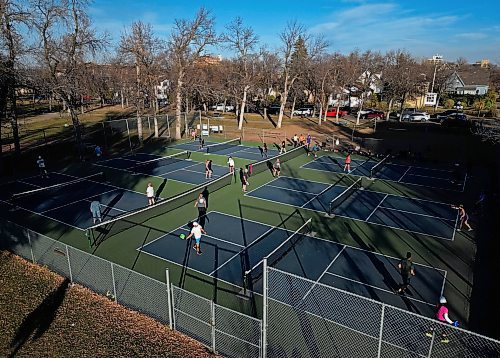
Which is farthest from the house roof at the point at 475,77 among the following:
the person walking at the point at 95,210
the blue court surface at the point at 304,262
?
the person walking at the point at 95,210

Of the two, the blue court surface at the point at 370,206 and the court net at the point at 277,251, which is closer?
the court net at the point at 277,251

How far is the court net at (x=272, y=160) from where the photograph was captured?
94.7 feet

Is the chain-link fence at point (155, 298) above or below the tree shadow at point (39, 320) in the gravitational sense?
above

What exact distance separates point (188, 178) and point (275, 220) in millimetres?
10779

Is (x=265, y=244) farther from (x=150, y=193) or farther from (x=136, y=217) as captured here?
(x=150, y=193)

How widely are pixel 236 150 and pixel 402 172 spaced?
17.4 metres

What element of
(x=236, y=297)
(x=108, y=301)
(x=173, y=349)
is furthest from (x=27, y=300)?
(x=236, y=297)

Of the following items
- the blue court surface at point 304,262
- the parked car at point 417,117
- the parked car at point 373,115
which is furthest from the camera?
the parked car at point 373,115

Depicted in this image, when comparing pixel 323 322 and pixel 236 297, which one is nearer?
pixel 323 322

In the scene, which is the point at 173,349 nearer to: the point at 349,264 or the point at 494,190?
the point at 349,264

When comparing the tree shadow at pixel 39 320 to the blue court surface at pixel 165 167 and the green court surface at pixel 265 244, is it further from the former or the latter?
the blue court surface at pixel 165 167

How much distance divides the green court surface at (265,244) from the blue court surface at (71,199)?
184mm

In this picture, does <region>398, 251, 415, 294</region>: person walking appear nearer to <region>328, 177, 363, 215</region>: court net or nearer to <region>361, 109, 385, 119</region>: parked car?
<region>328, 177, 363, 215</region>: court net

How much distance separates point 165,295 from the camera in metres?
11.3
